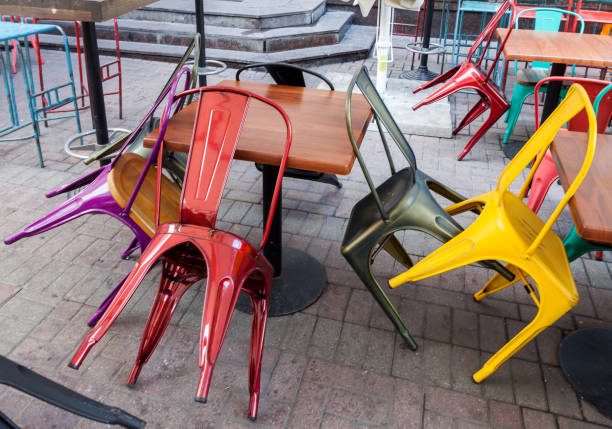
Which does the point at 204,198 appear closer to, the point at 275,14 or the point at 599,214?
the point at 599,214

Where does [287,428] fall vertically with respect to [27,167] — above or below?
below

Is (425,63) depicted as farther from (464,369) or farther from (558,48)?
(464,369)

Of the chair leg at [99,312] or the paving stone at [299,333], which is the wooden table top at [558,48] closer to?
the paving stone at [299,333]

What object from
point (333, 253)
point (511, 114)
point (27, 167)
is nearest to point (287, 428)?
point (333, 253)

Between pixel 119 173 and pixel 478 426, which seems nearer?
pixel 478 426

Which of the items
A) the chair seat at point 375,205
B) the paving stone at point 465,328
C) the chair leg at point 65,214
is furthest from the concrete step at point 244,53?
the paving stone at point 465,328

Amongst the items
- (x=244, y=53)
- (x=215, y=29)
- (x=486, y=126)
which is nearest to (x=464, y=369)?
(x=486, y=126)

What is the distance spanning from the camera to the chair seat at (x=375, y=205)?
7.92 feet

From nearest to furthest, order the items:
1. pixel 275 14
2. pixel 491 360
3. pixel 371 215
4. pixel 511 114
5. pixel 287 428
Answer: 1. pixel 287 428
2. pixel 491 360
3. pixel 371 215
4. pixel 511 114
5. pixel 275 14

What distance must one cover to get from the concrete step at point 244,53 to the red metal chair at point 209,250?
498 centimetres

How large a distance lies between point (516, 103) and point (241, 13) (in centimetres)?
436

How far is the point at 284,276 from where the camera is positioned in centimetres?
295

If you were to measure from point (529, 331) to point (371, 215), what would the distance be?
0.84 meters

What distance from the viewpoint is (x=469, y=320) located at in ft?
8.93
